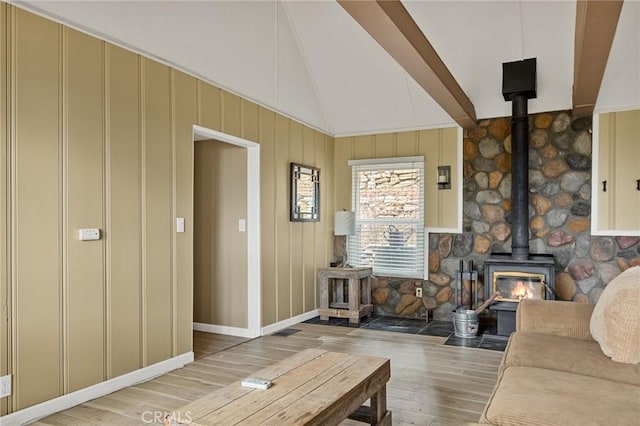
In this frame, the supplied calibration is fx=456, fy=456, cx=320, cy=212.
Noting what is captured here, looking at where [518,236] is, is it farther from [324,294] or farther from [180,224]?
[180,224]

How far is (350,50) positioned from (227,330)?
333 cm

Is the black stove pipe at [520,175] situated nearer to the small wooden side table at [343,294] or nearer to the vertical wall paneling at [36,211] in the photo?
the small wooden side table at [343,294]

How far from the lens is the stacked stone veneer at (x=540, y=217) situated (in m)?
4.91

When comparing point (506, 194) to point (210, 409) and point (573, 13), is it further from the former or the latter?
point (210, 409)

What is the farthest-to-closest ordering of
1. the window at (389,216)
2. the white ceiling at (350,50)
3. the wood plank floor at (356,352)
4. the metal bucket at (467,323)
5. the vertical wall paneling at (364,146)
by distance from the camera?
the vertical wall paneling at (364,146), the window at (389,216), the metal bucket at (467,323), the white ceiling at (350,50), the wood plank floor at (356,352)

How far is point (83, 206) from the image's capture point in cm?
301

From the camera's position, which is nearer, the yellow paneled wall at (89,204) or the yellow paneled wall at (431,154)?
the yellow paneled wall at (89,204)

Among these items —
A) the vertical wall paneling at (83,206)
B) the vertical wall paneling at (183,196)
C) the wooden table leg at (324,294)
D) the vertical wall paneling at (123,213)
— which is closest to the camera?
the vertical wall paneling at (83,206)

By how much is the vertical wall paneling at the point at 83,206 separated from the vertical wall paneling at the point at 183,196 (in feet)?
2.33

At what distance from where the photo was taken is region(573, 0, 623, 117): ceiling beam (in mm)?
2521

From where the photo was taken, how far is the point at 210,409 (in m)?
1.77

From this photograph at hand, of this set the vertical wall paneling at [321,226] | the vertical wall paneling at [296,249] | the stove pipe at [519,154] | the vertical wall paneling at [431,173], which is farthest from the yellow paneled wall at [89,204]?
the stove pipe at [519,154]

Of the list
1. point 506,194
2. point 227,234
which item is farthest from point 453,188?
point 227,234

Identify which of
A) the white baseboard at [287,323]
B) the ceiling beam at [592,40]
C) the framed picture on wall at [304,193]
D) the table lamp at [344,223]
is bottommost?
the white baseboard at [287,323]
